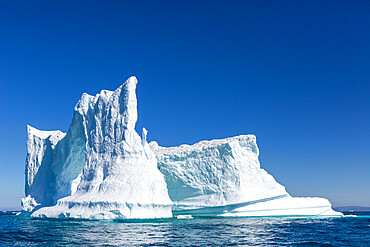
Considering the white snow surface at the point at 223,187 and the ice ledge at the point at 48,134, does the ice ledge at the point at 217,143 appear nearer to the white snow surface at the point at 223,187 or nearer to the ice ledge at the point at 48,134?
A: the white snow surface at the point at 223,187

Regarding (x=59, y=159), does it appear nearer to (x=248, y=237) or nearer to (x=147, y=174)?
(x=147, y=174)

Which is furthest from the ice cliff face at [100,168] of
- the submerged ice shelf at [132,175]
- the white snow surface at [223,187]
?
the white snow surface at [223,187]

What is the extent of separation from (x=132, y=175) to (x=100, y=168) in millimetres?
3373

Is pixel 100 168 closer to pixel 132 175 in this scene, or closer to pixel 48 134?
pixel 132 175

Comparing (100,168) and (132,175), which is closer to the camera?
(132,175)

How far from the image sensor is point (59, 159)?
3569 cm

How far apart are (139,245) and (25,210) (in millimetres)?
26799

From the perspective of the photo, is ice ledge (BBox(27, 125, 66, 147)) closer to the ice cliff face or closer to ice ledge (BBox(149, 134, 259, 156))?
the ice cliff face

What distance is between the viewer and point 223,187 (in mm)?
33875

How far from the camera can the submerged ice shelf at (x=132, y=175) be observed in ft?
89.0

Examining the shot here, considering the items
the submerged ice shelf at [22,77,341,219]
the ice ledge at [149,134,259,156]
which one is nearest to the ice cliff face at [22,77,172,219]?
the submerged ice shelf at [22,77,341,219]

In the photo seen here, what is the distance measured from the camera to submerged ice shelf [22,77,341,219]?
27.1 meters

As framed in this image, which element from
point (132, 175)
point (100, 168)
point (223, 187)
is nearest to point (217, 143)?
point (223, 187)

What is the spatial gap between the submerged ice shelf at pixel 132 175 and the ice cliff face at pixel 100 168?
7cm
